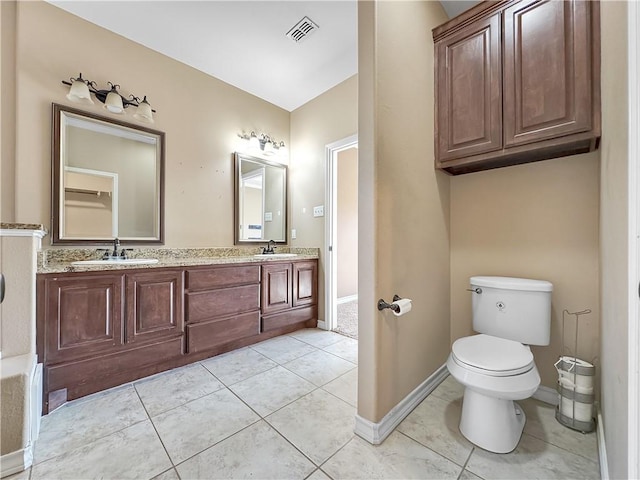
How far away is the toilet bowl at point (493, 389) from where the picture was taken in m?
1.15

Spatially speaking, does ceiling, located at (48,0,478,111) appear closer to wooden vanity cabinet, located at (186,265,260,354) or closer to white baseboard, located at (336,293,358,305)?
wooden vanity cabinet, located at (186,265,260,354)

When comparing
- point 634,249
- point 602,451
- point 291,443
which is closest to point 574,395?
point 602,451

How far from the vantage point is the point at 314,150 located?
120 inches

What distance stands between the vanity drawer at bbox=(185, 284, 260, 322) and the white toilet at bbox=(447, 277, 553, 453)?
170cm

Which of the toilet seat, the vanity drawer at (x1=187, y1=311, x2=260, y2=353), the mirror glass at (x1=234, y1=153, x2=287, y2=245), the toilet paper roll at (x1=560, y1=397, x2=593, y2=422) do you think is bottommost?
the toilet paper roll at (x1=560, y1=397, x2=593, y2=422)

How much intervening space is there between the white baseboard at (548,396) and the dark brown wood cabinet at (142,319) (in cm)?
207

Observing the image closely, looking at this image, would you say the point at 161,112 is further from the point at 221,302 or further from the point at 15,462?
the point at 15,462

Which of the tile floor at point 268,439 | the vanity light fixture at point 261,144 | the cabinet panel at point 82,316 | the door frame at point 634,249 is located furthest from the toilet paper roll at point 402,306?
the vanity light fixture at point 261,144

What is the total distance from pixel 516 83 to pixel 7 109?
322 centimetres

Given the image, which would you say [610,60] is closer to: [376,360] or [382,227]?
[382,227]

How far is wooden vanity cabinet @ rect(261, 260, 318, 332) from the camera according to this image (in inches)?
100

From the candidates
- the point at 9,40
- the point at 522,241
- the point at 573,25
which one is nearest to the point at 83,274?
the point at 9,40

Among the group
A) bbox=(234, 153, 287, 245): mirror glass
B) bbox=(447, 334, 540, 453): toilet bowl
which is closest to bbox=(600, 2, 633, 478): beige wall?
bbox=(447, 334, 540, 453): toilet bowl

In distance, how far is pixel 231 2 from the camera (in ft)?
6.20
